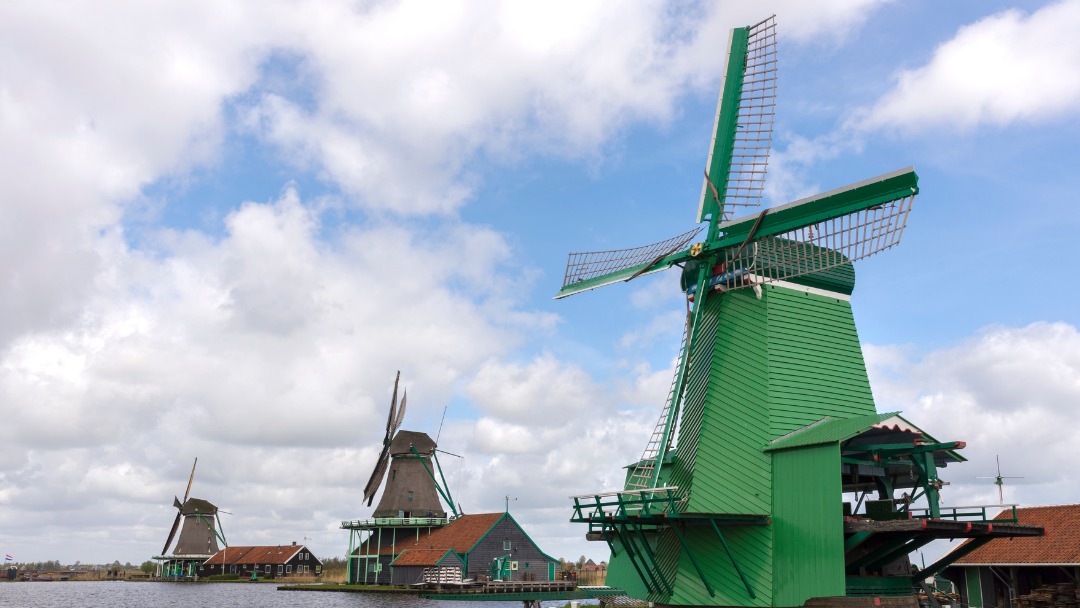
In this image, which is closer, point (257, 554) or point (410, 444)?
point (410, 444)

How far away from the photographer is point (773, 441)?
821 inches

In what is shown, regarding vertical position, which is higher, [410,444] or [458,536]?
[410,444]

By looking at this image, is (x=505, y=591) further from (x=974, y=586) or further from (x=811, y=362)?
(x=811, y=362)

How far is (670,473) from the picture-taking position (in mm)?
23625

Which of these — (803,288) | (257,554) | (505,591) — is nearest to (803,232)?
(803,288)

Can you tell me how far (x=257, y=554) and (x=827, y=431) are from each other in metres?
72.0

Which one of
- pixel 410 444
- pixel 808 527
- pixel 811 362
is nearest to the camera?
pixel 808 527

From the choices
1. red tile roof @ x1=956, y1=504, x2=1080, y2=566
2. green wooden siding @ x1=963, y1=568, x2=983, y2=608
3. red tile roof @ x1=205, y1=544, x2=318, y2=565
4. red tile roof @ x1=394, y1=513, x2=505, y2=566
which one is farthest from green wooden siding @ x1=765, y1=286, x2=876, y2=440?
red tile roof @ x1=205, y1=544, x2=318, y2=565

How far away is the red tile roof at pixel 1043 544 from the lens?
2372cm

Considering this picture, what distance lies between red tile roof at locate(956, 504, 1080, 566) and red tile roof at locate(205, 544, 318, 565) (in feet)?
216

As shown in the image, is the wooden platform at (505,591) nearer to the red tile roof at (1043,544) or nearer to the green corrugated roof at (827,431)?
the red tile roof at (1043,544)

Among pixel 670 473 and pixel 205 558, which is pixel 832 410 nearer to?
pixel 670 473

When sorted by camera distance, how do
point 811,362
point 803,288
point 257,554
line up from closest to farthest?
point 811,362
point 803,288
point 257,554

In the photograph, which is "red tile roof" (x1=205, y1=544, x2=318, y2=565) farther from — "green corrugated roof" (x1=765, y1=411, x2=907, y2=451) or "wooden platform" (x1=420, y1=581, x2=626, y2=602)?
"green corrugated roof" (x1=765, y1=411, x2=907, y2=451)
